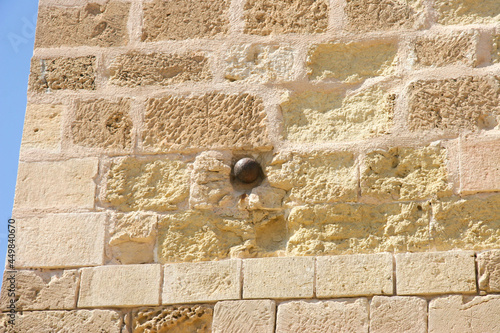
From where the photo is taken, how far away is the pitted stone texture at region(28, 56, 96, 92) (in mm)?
3814

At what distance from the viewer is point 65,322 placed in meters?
3.36

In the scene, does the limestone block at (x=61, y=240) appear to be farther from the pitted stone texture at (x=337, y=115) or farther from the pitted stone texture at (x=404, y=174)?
the pitted stone texture at (x=404, y=174)

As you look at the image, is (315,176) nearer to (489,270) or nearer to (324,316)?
(324,316)

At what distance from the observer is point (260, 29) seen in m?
3.73

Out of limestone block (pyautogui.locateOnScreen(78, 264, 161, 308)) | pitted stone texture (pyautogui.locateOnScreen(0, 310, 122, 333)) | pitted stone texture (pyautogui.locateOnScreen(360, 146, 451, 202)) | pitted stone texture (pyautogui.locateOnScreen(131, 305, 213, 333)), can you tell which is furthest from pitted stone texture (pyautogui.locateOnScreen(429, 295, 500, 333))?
pitted stone texture (pyautogui.locateOnScreen(0, 310, 122, 333))

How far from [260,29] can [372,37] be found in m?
0.53

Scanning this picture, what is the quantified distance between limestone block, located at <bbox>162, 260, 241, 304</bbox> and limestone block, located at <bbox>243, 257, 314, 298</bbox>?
0.05 meters

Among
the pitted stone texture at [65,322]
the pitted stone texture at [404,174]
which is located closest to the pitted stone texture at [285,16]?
the pitted stone texture at [404,174]

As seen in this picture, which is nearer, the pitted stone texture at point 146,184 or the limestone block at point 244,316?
the limestone block at point 244,316

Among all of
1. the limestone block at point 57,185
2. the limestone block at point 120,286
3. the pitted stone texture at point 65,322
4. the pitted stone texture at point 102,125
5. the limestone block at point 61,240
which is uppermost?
the pitted stone texture at point 102,125

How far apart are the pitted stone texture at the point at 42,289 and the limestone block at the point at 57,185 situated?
308 mm

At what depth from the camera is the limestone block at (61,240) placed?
3465 millimetres

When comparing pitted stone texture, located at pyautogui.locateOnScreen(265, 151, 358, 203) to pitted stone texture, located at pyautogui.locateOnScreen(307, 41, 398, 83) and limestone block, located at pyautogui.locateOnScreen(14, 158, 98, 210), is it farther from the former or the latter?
limestone block, located at pyautogui.locateOnScreen(14, 158, 98, 210)

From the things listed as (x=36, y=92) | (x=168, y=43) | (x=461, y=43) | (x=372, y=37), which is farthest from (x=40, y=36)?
(x=461, y=43)
